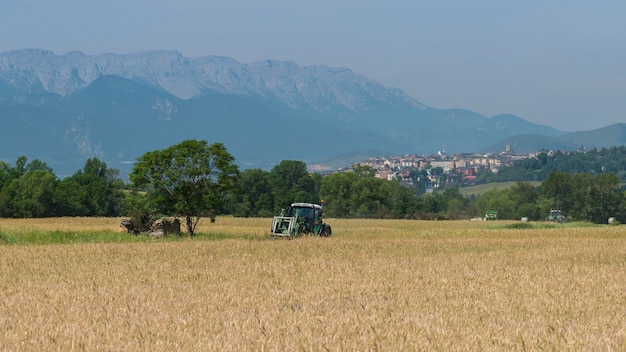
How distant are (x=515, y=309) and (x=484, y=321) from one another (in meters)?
2.19

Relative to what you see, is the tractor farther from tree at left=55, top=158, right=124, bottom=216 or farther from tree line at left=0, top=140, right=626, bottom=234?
tree at left=55, top=158, right=124, bottom=216

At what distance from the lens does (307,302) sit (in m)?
14.6

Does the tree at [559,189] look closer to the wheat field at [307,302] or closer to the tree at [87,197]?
the tree at [87,197]

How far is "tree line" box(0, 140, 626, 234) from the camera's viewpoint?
45750mm

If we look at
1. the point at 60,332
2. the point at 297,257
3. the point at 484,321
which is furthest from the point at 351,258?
the point at 60,332

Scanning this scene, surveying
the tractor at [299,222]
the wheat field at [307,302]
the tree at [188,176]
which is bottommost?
the wheat field at [307,302]

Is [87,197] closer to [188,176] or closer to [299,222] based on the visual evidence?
[188,176]

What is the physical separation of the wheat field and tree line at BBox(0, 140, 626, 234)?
58.8ft

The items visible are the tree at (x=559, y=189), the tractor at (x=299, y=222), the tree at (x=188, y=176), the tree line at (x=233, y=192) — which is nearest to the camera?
the tractor at (x=299, y=222)

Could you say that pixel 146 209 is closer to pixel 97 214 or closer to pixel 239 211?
pixel 97 214

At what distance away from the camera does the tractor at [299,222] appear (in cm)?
4191

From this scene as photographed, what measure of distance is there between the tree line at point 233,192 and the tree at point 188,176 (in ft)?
0.19

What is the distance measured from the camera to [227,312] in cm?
1304

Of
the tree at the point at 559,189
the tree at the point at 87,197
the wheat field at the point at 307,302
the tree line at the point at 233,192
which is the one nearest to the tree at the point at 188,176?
the tree line at the point at 233,192
